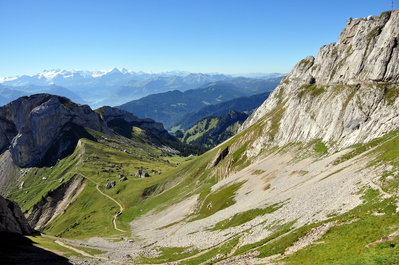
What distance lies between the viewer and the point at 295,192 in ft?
209

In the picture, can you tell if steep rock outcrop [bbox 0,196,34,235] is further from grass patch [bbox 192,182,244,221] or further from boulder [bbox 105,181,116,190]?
boulder [bbox 105,181,116,190]

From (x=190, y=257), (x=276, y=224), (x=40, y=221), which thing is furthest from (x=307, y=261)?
(x=40, y=221)

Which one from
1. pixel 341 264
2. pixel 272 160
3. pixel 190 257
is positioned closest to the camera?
pixel 341 264

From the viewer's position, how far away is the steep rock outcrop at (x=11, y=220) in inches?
2665

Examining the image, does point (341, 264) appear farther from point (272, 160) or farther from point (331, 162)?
point (272, 160)

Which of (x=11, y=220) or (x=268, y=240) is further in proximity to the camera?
(x=11, y=220)

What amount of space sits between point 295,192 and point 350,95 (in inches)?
2349

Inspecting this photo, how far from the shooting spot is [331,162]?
75.3m

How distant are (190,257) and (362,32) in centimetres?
12297

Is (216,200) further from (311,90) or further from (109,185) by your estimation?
(109,185)

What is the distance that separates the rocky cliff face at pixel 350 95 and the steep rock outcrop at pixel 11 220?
98.8 m

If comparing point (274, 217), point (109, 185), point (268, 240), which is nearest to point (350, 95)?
point (274, 217)

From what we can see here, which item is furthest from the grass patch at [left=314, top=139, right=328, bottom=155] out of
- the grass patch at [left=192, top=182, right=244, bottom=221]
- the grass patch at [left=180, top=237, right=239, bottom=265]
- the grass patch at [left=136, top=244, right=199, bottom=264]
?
the grass patch at [left=136, top=244, right=199, bottom=264]

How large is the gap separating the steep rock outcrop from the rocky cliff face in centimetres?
9878
